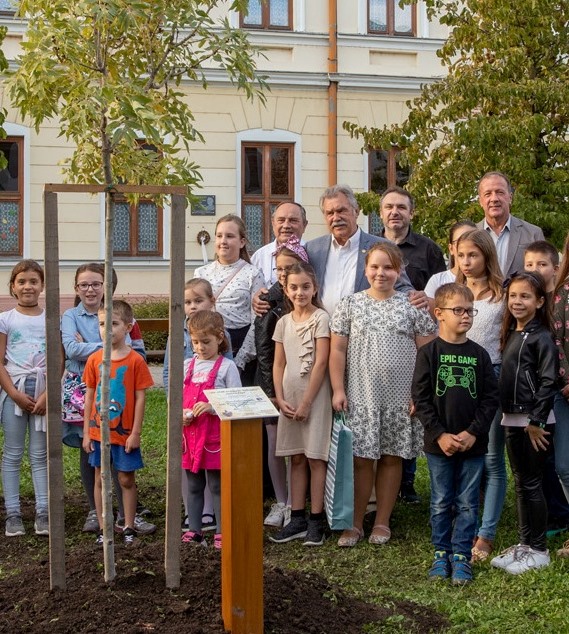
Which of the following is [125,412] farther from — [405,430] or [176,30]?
[176,30]

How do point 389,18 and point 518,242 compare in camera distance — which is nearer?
point 518,242

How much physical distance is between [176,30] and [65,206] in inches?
514

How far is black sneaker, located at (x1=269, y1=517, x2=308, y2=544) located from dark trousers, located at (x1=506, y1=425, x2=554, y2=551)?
1402mm

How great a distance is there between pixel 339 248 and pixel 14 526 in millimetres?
2802

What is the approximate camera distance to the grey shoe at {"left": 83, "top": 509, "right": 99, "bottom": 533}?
6582 mm

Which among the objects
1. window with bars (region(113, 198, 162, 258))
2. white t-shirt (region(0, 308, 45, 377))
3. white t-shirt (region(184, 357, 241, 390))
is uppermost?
window with bars (region(113, 198, 162, 258))

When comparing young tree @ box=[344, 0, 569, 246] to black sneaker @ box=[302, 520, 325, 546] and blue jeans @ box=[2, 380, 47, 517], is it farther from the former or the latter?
blue jeans @ box=[2, 380, 47, 517]

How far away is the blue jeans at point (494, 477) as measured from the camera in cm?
593

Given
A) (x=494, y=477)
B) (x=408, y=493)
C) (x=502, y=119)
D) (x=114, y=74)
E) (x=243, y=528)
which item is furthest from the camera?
(x=502, y=119)

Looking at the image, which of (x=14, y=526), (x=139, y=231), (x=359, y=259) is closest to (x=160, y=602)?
(x=14, y=526)

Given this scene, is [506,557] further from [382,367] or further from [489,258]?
[489,258]

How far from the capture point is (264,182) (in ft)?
59.8

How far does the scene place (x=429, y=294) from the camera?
6.57 meters

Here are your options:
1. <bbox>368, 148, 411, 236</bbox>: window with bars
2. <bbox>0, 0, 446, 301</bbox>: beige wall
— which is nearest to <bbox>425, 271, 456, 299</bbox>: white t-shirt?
<bbox>0, 0, 446, 301</bbox>: beige wall
